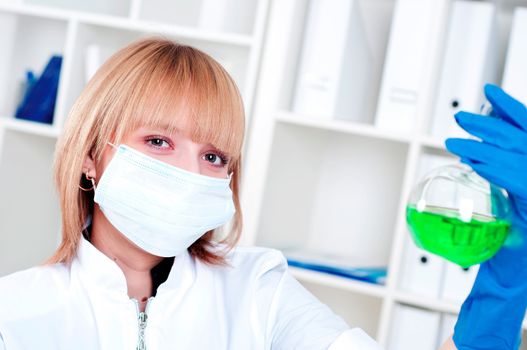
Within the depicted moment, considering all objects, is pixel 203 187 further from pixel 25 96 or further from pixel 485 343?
pixel 25 96

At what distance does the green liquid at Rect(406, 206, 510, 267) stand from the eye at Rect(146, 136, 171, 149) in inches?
17.3

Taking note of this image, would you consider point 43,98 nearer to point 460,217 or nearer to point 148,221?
point 148,221

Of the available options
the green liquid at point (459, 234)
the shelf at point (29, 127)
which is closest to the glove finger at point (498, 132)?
the green liquid at point (459, 234)

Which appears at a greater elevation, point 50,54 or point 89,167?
point 50,54

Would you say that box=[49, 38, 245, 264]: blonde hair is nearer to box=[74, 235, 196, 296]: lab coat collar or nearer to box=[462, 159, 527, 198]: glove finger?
box=[74, 235, 196, 296]: lab coat collar

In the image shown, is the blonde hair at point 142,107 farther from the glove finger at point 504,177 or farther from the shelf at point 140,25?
the shelf at point 140,25

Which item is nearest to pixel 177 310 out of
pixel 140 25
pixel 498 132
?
pixel 498 132

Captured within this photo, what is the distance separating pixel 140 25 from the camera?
2.10m

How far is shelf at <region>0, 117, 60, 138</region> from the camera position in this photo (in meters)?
2.14

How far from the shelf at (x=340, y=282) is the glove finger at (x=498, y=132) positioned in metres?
0.91

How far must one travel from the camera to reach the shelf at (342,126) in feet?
6.30

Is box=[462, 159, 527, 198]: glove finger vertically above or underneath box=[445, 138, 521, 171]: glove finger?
Result: underneath

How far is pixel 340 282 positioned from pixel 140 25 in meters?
0.90

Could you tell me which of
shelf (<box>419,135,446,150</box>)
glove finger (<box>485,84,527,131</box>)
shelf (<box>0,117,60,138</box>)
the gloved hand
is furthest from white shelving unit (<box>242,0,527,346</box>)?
glove finger (<box>485,84,527,131</box>)
